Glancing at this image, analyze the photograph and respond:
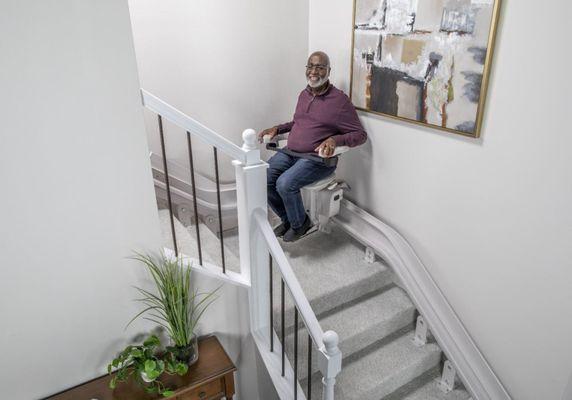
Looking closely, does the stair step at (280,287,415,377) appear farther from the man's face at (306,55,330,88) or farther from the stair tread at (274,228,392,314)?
the man's face at (306,55,330,88)

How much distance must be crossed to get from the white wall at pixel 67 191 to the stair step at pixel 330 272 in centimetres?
102

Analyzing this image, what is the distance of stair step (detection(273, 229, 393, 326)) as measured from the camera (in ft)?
8.09

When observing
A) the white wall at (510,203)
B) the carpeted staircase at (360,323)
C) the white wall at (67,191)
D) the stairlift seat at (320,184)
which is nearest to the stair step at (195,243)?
the carpeted staircase at (360,323)

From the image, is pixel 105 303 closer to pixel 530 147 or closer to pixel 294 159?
pixel 294 159

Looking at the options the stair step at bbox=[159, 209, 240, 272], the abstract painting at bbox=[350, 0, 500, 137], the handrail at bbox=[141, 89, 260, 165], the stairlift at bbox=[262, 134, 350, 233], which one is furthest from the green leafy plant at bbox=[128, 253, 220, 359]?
the abstract painting at bbox=[350, 0, 500, 137]

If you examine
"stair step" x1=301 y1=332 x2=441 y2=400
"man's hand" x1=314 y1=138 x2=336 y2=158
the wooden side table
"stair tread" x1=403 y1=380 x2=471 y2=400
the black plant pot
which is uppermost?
"man's hand" x1=314 y1=138 x2=336 y2=158

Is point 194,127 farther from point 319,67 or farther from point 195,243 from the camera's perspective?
point 319,67

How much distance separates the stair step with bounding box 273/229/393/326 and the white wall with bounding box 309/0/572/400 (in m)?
0.37

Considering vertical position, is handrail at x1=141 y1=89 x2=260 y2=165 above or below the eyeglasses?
below

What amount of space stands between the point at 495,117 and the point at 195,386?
183 centimetres

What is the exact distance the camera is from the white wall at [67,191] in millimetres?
1376

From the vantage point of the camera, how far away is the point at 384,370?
2.38m

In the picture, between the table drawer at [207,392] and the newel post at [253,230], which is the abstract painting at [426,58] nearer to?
the newel post at [253,230]

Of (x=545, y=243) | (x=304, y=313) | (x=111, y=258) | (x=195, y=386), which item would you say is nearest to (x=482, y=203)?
(x=545, y=243)
